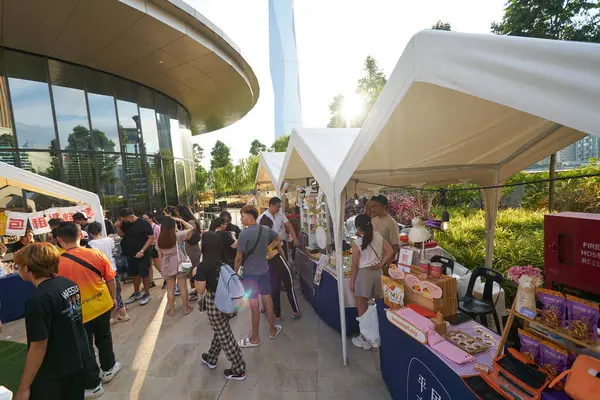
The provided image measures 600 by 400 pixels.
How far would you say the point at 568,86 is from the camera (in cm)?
104

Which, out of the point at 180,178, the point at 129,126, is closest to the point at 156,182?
the point at 180,178

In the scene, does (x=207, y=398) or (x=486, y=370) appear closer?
(x=486, y=370)

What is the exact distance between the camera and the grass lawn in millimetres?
2781

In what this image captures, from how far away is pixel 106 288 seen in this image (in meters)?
3.03

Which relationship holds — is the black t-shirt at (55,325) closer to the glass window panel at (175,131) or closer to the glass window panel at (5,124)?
the glass window panel at (5,124)

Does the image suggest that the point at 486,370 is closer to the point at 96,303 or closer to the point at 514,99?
the point at 514,99

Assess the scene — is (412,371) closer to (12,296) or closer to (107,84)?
(12,296)

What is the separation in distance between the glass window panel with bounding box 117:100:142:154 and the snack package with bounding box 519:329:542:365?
34.9 feet

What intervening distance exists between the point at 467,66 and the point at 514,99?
0.30 metres

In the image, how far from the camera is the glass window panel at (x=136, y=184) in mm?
9109

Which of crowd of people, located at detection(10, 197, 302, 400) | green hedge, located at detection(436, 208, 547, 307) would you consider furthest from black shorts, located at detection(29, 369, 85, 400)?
green hedge, located at detection(436, 208, 547, 307)

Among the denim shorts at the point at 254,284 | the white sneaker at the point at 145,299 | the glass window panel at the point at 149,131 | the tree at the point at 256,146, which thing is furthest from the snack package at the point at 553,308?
the tree at the point at 256,146

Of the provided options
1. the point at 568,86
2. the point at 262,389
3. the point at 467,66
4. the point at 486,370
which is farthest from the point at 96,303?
the point at 568,86

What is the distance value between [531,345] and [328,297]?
2644 mm
